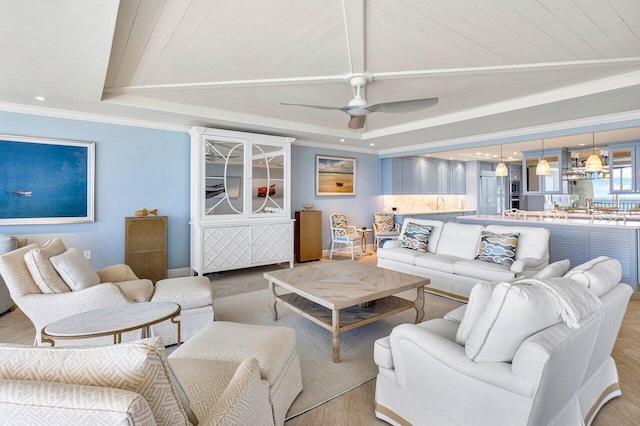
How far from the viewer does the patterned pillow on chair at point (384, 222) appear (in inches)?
294

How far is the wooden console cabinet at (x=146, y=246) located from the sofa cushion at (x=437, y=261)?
353 centimetres

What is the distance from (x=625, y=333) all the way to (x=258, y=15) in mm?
4155

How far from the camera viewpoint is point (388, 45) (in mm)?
2865

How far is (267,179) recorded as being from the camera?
5727 millimetres

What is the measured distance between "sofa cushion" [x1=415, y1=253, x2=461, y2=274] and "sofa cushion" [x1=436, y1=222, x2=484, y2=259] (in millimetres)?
133

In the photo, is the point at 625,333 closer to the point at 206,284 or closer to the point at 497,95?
the point at 497,95

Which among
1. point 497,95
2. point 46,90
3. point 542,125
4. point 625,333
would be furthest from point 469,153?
point 46,90

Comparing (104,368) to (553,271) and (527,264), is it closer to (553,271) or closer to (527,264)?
(553,271)

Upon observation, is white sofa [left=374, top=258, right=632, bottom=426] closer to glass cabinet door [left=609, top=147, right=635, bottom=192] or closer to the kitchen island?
the kitchen island

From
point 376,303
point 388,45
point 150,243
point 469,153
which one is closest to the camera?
point 388,45

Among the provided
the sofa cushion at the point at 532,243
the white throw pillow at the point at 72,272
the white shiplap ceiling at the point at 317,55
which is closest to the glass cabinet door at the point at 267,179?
the white shiplap ceiling at the point at 317,55

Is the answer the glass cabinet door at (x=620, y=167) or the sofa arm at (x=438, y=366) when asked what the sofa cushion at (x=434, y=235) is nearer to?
the sofa arm at (x=438, y=366)

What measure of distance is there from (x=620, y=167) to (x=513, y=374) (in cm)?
753

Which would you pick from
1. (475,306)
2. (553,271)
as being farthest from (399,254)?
(475,306)
